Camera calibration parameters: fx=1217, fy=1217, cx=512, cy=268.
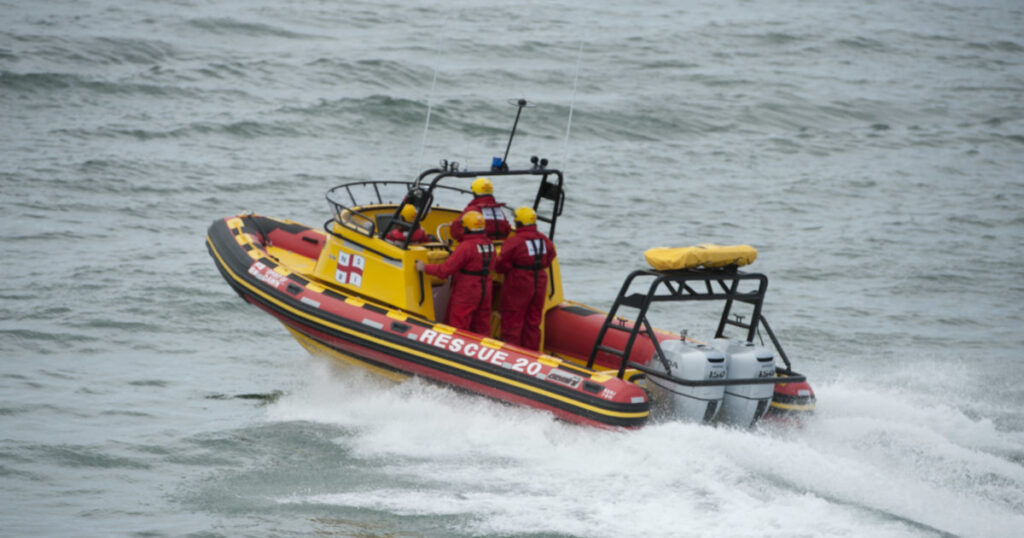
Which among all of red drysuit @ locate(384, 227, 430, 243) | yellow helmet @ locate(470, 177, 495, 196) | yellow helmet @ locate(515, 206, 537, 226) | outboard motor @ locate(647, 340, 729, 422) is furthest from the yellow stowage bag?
red drysuit @ locate(384, 227, 430, 243)

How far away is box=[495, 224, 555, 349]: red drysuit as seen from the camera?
7746mm

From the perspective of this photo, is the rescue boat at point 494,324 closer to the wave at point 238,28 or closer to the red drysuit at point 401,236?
the red drysuit at point 401,236

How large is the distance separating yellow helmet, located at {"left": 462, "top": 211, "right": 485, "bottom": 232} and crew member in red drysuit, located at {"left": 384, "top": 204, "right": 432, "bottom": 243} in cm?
49

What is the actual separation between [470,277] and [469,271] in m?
0.04

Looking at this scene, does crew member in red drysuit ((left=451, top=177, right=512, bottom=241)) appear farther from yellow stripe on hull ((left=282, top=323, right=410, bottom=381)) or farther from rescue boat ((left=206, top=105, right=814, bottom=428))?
yellow stripe on hull ((left=282, top=323, right=410, bottom=381))

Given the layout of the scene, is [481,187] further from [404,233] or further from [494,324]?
[494,324]

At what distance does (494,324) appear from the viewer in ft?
27.1

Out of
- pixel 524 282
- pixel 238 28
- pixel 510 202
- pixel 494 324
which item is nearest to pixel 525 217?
pixel 524 282

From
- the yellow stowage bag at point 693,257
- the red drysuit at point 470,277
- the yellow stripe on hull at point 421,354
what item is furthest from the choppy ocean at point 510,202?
the yellow stowage bag at point 693,257

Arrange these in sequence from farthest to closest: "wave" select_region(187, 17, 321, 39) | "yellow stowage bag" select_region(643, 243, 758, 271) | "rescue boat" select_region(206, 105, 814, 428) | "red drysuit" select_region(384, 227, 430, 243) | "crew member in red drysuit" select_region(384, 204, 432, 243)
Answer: "wave" select_region(187, 17, 321, 39) → "red drysuit" select_region(384, 227, 430, 243) → "crew member in red drysuit" select_region(384, 204, 432, 243) → "rescue boat" select_region(206, 105, 814, 428) → "yellow stowage bag" select_region(643, 243, 758, 271)

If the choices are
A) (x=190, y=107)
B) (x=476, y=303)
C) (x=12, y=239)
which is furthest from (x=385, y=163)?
(x=476, y=303)

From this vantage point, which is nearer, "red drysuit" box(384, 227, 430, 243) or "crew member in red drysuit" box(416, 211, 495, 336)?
"crew member in red drysuit" box(416, 211, 495, 336)

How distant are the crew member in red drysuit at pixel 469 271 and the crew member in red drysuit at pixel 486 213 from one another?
146 mm

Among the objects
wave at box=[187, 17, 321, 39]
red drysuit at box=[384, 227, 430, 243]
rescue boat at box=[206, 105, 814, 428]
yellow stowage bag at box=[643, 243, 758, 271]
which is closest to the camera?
yellow stowage bag at box=[643, 243, 758, 271]
